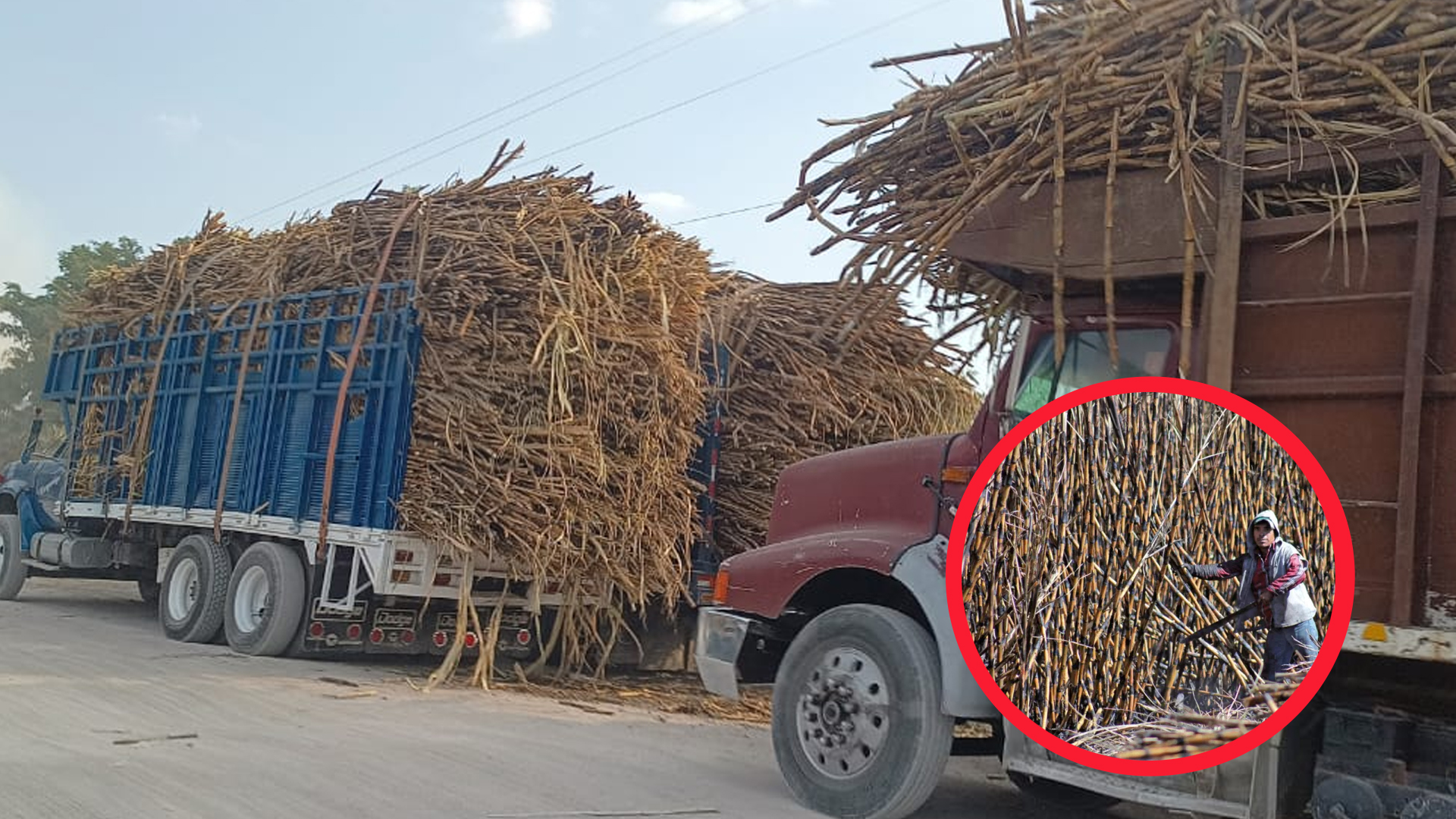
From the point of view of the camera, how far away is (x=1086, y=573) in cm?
393

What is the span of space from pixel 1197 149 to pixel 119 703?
7.19m

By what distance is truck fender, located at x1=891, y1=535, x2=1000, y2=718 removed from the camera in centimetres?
558

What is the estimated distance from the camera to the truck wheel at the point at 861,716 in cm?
572

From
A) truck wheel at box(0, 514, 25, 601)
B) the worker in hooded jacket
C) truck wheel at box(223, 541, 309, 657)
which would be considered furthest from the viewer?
truck wheel at box(0, 514, 25, 601)

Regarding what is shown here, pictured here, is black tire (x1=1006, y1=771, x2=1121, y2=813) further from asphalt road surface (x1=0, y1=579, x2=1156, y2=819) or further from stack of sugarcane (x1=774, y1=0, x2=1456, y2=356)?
stack of sugarcane (x1=774, y1=0, x2=1456, y2=356)

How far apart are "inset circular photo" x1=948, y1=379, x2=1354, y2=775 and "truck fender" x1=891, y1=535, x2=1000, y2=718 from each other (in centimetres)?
146

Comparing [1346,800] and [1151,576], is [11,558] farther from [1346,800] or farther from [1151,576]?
[1151,576]

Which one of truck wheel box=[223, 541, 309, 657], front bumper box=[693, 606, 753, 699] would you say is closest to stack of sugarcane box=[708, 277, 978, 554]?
truck wheel box=[223, 541, 309, 657]

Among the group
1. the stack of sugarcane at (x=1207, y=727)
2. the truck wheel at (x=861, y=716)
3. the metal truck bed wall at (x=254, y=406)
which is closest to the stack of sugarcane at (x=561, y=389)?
the metal truck bed wall at (x=254, y=406)

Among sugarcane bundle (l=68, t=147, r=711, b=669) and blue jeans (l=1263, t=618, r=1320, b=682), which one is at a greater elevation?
sugarcane bundle (l=68, t=147, r=711, b=669)

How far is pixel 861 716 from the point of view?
599 centimetres

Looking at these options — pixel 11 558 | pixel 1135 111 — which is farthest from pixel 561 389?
pixel 11 558

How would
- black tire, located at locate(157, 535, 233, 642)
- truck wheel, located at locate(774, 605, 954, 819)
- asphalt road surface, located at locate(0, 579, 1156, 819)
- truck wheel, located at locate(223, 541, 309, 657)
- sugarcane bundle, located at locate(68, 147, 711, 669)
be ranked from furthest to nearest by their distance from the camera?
black tire, located at locate(157, 535, 233, 642)
truck wheel, located at locate(223, 541, 309, 657)
sugarcane bundle, located at locate(68, 147, 711, 669)
asphalt road surface, located at locate(0, 579, 1156, 819)
truck wheel, located at locate(774, 605, 954, 819)

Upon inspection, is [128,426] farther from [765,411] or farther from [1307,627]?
[1307,627]
